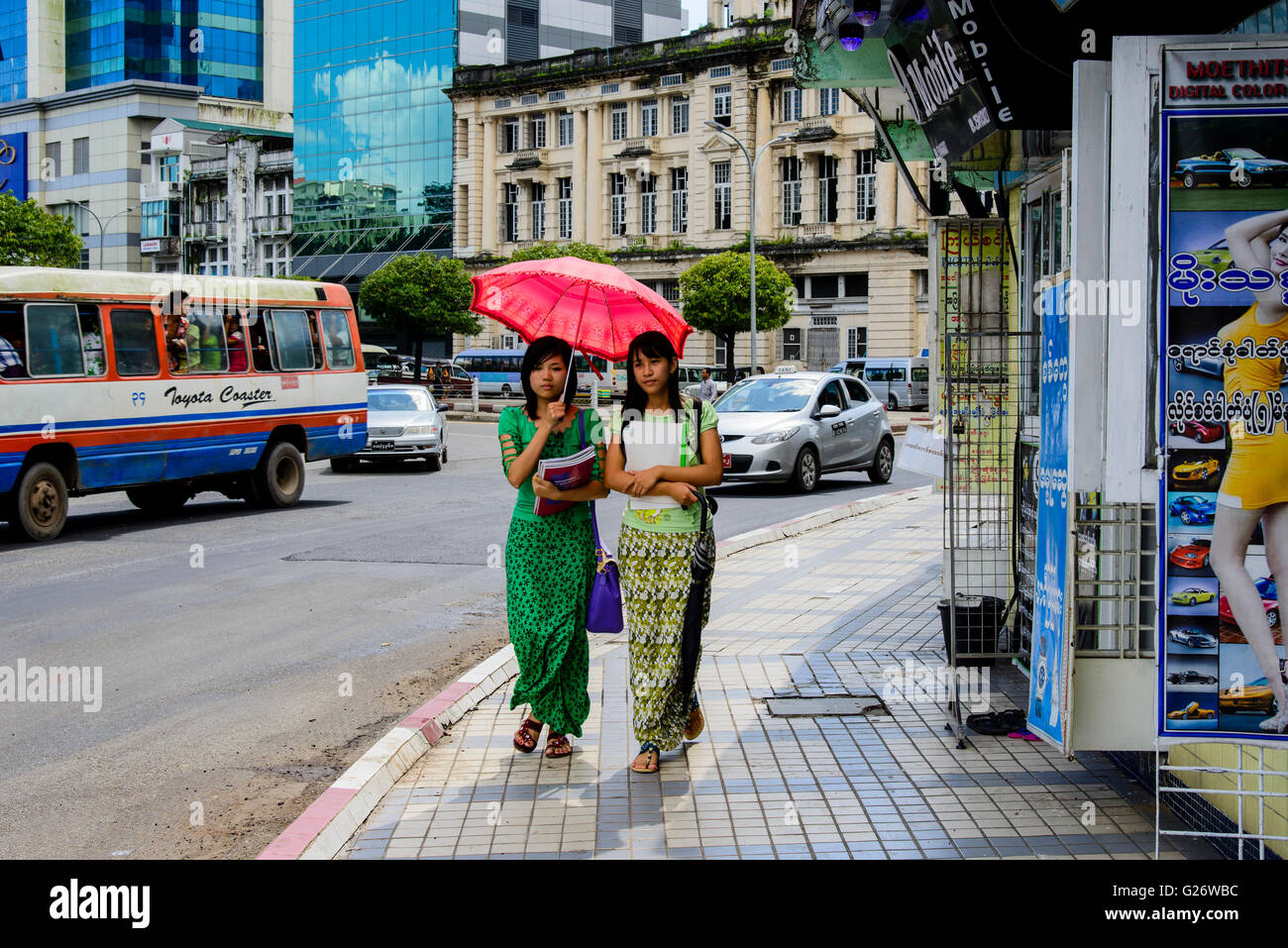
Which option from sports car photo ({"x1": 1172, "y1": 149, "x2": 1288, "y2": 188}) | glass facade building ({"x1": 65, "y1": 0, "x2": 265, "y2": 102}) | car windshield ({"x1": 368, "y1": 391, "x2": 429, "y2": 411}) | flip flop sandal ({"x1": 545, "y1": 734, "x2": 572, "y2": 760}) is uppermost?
glass facade building ({"x1": 65, "y1": 0, "x2": 265, "y2": 102})

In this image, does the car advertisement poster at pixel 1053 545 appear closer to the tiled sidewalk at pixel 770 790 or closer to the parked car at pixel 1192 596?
the parked car at pixel 1192 596

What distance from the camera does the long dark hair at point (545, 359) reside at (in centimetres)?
559

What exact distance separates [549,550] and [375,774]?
4.00 feet

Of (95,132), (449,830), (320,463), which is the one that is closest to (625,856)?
(449,830)

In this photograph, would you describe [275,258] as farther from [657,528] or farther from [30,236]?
[657,528]

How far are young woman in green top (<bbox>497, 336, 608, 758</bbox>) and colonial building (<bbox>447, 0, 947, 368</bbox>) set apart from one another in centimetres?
4797

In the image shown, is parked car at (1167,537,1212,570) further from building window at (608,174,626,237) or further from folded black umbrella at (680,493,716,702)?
building window at (608,174,626,237)

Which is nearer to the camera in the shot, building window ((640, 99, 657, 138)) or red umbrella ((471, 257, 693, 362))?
red umbrella ((471, 257, 693, 362))

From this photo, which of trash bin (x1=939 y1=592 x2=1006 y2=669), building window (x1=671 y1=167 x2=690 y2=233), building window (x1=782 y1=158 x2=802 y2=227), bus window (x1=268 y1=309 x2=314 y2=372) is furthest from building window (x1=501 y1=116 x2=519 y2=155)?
trash bin (x1=939 y1=592 x2=1006 y2=669)

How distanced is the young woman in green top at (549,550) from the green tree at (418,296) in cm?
5247

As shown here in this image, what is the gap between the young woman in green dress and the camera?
560cm

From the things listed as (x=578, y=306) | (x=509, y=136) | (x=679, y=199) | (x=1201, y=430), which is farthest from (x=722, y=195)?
(x=1201, y=430)

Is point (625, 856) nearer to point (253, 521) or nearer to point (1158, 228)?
point (1158, 228)

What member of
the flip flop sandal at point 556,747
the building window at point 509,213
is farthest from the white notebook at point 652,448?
the building window at point 509,213
